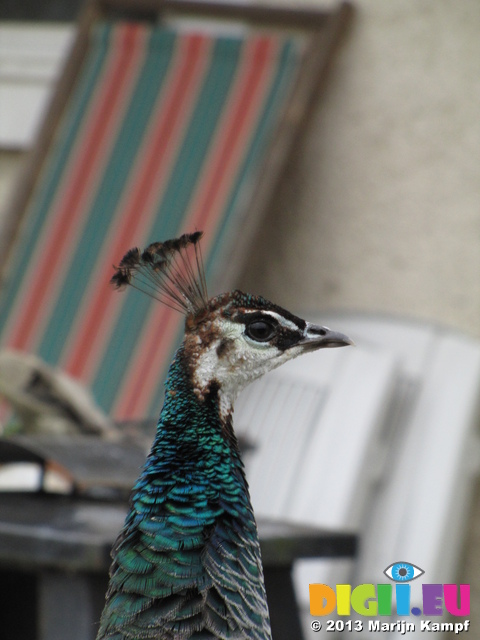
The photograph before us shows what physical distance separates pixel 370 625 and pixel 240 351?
3.44ft

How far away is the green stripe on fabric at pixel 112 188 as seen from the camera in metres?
2.36

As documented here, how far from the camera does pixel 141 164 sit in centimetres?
249

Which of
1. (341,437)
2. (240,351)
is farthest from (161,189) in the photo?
(240,351)

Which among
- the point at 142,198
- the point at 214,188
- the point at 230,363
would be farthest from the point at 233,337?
the point at 142,198

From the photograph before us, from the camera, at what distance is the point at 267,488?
197cm

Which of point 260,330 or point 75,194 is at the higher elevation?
point 75,194

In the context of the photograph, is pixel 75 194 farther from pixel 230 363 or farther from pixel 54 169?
pixel 230 363

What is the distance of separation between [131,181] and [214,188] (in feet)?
0.86

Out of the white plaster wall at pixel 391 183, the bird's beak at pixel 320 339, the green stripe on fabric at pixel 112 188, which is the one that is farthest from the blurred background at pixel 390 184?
the bird's beak at pixel 320 339

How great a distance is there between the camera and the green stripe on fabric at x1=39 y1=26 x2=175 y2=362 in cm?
236

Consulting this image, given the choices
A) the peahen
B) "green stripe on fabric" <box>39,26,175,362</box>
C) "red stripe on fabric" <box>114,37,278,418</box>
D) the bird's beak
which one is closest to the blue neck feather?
the peahen

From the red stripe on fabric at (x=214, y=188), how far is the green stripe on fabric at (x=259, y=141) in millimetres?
17

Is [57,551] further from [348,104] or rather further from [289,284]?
[348,104]

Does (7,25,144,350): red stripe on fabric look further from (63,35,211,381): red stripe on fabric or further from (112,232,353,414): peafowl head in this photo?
(112,232,353,414): peafowl head
